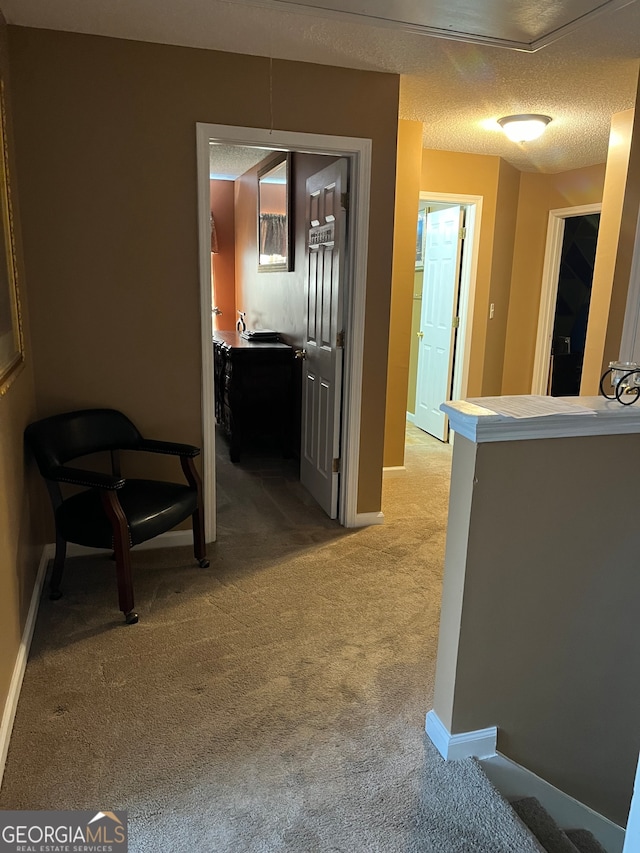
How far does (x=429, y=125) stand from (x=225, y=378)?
2.35 m

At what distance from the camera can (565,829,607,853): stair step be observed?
1.90 meters

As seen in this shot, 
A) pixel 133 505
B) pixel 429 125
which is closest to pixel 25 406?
pixel 133 505

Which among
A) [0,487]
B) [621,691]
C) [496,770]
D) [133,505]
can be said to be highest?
[0,487]

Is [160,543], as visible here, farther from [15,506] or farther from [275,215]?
[275,215]

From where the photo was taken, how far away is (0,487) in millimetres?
1958

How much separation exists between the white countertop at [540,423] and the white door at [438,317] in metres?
3.54

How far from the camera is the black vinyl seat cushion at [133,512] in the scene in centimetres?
246

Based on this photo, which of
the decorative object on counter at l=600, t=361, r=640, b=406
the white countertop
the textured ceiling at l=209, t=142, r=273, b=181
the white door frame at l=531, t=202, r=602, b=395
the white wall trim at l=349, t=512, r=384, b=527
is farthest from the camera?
the textured ceiling at l=209, t=142, r=273, b=181

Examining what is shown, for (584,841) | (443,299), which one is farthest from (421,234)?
(584,841)

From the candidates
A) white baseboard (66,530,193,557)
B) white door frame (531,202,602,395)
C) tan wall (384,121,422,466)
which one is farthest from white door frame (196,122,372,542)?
white door frame (531,202,602,395)

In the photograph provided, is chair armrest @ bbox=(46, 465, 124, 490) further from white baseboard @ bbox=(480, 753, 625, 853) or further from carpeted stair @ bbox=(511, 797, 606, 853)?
carpeted stair @ bbox=(511, 797, 606, 853)

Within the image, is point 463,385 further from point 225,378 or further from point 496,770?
point 496,770

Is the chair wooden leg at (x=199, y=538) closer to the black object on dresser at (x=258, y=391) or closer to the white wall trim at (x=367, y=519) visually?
the white wall trim at (x=367, y=519)

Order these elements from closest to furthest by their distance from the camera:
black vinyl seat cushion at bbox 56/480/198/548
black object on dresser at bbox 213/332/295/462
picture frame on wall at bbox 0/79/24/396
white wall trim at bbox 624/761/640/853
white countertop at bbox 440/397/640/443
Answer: white wall trim at bbox 624/761/640/853 < white countertop at bbox 440/397/640/443 < picture frame on wall at bbox 0/79/24/396 < black vinyl seat cushion at bbox 56/480/198/548 < black object on dresser at bbox 213/332/295/462
